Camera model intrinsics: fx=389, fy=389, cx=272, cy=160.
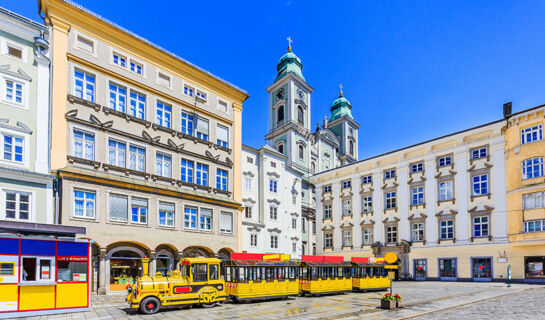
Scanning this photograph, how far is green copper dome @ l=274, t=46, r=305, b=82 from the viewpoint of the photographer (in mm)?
65688

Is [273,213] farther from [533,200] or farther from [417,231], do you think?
[533,200]

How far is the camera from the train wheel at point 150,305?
61.2ft

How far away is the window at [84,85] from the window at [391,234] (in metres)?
37.1

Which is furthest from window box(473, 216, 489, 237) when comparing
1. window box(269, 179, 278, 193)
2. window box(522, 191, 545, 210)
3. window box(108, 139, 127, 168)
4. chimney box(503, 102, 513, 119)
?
window box(108, 139, 127, 168)

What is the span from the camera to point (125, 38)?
29.3 meters

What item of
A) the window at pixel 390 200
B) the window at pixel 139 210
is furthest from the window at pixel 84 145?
the window at pixel 390 200

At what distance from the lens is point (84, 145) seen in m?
26.0

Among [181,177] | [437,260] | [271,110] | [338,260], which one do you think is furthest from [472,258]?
[271,110]

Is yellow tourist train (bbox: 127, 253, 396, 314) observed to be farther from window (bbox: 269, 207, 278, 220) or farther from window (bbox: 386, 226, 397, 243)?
window (bbox: 386, 226, 397, 243)

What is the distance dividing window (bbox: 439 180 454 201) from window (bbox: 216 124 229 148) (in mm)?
25248

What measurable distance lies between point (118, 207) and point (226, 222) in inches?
406

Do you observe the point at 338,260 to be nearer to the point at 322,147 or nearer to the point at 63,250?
the point at 63,250

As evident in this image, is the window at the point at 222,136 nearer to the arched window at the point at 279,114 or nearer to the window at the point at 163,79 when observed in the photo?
the window at the point at 163,79

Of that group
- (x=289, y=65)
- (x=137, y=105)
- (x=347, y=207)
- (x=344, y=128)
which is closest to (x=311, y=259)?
(x=137, y=105)
